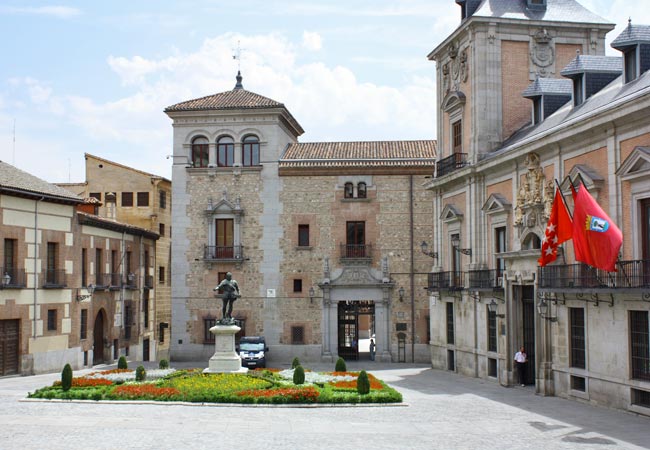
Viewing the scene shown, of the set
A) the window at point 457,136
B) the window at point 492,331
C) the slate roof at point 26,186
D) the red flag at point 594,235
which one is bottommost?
the window at point 492,331

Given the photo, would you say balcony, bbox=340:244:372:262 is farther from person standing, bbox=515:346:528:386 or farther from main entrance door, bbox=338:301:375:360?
person standing, bbox=515:346:528:386

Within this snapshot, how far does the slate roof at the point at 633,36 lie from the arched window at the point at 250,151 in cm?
2339

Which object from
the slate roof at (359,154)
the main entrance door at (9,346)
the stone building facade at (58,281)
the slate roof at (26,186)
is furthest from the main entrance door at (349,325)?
the main entrance door at (9,346)

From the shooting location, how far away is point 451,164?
3597 cm

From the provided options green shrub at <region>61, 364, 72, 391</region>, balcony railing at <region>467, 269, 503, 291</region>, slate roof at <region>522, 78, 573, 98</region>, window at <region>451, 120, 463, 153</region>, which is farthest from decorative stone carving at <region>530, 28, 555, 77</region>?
green shrub at <region>61, 364, 72, 391</region>

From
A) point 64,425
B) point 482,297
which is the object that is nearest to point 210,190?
point 482,297

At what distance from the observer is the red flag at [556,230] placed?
23484 mm

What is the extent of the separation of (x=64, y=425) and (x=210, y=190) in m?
25.9

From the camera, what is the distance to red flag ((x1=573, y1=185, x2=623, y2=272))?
2120cm

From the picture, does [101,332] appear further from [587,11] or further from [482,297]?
[587,11]

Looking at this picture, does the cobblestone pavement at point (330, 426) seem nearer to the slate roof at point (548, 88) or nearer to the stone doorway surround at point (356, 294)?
the slate roof at point (548, 88)

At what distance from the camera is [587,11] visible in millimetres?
35281

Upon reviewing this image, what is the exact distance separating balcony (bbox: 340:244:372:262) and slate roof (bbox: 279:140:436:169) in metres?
4.20

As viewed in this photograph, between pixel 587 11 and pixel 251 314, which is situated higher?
pixel 587 11
